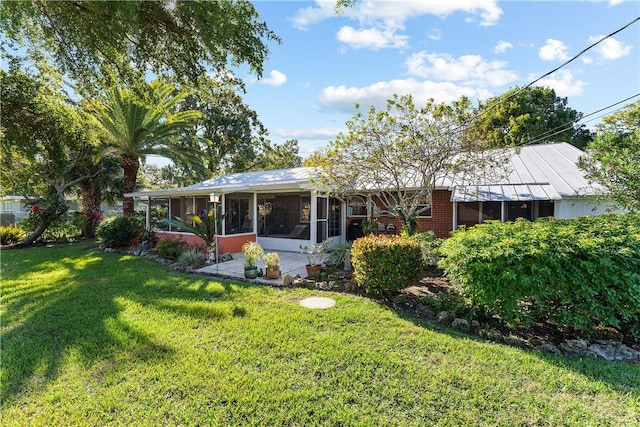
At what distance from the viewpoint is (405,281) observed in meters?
6.77

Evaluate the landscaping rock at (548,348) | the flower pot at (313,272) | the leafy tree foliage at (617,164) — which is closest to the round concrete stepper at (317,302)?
the flower pot at (313,272)

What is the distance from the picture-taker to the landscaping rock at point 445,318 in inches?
224

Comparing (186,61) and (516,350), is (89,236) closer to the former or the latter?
(186,61)

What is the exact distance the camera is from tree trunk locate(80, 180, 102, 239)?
19891mm

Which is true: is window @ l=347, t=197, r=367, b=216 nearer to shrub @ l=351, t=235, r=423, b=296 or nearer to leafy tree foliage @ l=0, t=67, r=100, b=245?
shrub @ l=351, t=235, r=423, b=296

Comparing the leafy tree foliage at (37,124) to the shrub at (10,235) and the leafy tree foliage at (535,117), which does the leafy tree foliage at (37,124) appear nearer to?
the shrub at (10,235)

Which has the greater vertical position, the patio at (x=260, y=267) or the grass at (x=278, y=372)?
the patio at (x=260, y=267)

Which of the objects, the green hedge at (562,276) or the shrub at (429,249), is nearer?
the green hedge at (562,276)

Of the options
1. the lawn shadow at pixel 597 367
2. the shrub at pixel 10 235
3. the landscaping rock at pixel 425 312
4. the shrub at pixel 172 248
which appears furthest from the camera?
the shrub at pixel 10 235

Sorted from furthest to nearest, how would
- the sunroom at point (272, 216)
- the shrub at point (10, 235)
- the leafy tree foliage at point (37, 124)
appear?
the shrub at point (10, 235)
the sunroom at point (272, 216)
the leafy tree foliage at point (37, 124)

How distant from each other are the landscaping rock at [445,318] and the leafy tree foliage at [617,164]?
5.56m

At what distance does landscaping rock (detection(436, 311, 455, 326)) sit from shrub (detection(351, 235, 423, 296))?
1.08m

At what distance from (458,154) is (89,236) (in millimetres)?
22489

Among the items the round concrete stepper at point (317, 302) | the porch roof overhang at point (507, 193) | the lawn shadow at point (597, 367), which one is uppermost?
the porch roof overhang at point (507, 193)
